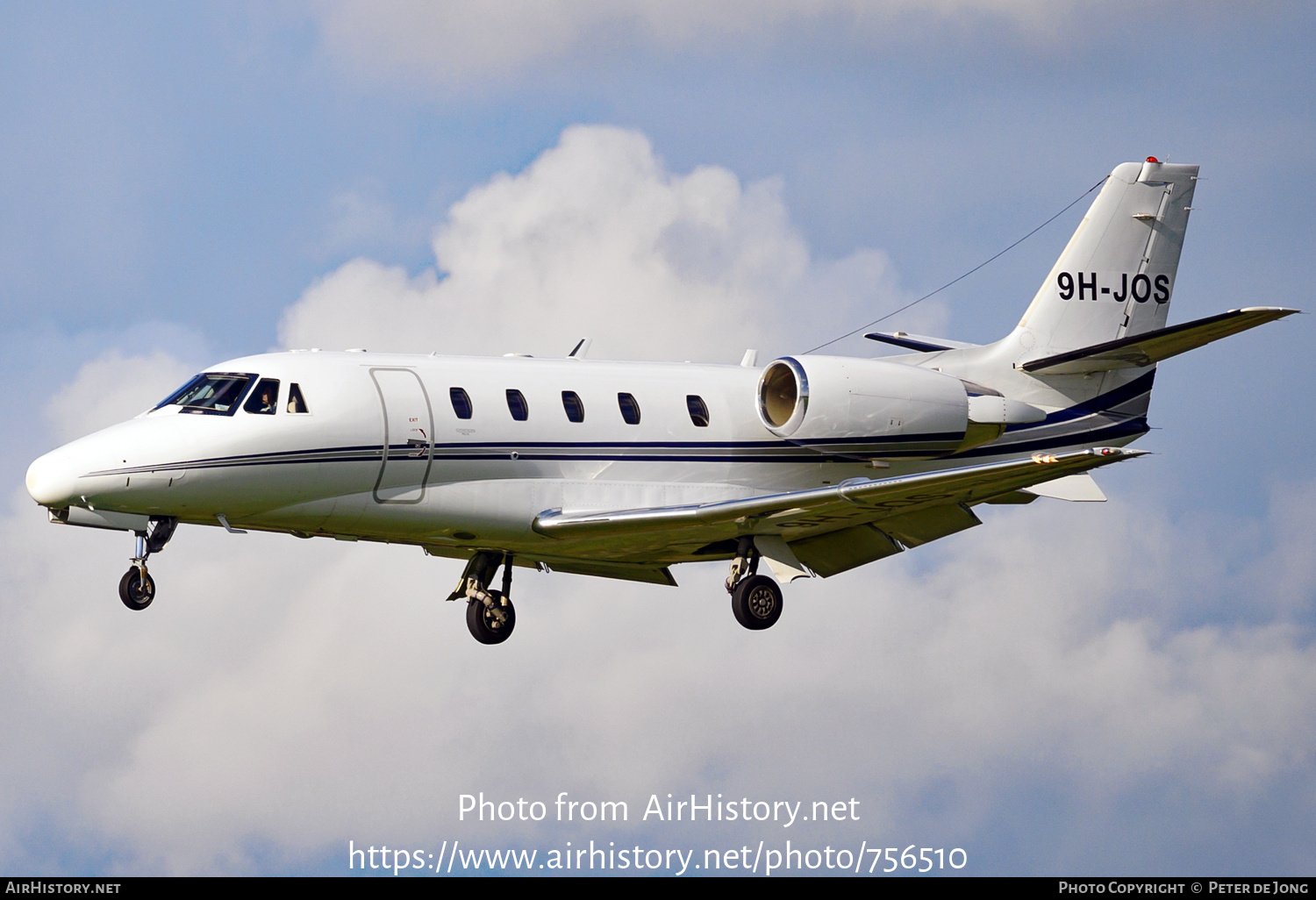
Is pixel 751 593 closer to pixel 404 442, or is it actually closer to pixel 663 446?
pixel 663 446

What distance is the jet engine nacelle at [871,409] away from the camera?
86.5 feet

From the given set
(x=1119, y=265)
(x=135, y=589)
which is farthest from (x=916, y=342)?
(x=135, y=589)

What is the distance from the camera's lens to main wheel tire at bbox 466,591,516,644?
1083 inches

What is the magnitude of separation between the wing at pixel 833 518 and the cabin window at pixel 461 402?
71.3 inches

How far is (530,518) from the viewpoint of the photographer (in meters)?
24.6

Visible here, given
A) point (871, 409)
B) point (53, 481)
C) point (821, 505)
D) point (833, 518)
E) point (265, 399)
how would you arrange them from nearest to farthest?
1. point (53, 481)
2. point (265, 399)
3. point (821, 505)
4. point (833, 518)
5. point (871, 409)

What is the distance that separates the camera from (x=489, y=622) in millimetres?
27531

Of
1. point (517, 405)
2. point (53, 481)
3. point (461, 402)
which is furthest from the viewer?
point (517, 405)

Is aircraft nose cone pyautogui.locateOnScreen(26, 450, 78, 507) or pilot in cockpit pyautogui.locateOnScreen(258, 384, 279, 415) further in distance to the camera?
pilot in cockpit pyautogui.locateOnScreen(258, 384, 279, 415)

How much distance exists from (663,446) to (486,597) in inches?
159

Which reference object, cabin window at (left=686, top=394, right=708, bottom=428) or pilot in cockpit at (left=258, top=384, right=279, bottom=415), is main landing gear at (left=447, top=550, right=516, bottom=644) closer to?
cabin window at (left=686, top=394, right=708, bottom=428)

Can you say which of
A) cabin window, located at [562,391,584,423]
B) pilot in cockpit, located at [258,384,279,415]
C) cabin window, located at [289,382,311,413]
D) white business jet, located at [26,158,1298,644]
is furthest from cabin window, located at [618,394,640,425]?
pilot in cockpit, located at [258,384,279,415]

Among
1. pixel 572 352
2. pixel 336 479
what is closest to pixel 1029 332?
pixel 572 352

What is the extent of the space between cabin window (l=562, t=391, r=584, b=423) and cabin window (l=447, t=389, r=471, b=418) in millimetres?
1499
